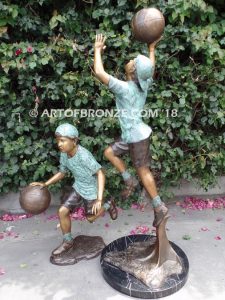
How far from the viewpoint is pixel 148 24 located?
317 centimetres

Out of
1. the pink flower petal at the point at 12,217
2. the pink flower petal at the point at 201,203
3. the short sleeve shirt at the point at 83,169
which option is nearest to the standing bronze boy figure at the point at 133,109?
the short sleeve shirt at the point at 83,169

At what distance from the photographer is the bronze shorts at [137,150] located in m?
3.36

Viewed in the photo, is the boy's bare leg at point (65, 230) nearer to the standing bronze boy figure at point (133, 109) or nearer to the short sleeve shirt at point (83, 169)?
the short sleeve shirt at point (83, 169)

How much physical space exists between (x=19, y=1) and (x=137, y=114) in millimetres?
2380

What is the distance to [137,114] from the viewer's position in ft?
10.9

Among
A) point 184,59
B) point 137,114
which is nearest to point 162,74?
point 184,59

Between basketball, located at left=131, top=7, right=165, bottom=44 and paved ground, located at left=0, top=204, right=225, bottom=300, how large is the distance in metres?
2.34

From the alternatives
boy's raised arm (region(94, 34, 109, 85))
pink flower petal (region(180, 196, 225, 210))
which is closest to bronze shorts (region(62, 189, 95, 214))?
boy's raised arm (region(94, 34, 109, 85))

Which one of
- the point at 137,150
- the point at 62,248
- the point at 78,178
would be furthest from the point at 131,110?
the point at 62,248

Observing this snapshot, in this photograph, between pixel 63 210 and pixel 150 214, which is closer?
pixel 63 210

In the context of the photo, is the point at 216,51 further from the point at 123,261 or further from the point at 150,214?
the point at 123,261

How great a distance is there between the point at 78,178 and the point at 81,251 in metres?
0.84

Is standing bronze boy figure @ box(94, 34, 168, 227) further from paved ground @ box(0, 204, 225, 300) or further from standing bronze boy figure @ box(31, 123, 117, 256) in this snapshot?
paved ground @ box(0, 204, 225, 300)

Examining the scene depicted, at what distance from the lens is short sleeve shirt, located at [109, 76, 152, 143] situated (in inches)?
127
